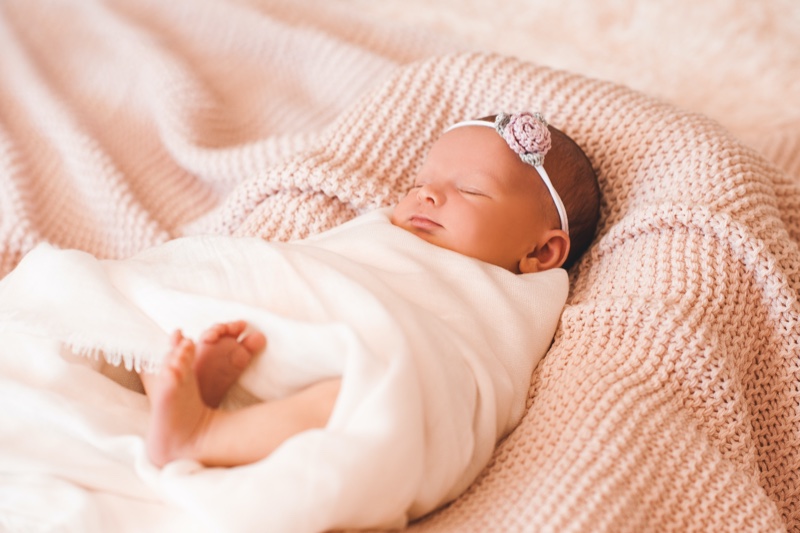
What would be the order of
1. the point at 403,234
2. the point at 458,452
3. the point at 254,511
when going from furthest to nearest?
the point at 403,234
the point at 458,452
the point at 254,511

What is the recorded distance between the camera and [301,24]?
1.96 meters

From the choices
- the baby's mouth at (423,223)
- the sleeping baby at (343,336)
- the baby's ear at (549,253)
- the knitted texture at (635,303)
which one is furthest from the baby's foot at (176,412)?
the baby's ear at (549,253)

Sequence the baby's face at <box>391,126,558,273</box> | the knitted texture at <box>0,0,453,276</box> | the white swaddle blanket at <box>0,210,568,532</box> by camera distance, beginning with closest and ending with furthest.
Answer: the white swaddle blanket at <box>0,210,568,532</box>
the baby's face at <box>391,126,558,273</box>
the knitted texture at <box>0,0,453,276</box>

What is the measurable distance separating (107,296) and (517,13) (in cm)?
144

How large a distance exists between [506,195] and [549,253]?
147 millimetres

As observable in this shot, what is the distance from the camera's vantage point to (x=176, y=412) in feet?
2.70

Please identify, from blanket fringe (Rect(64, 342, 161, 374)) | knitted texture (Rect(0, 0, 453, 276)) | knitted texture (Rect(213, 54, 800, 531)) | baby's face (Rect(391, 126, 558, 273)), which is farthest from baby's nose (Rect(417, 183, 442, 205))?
blanket fringe (Rect(64, 342, 161, 374))

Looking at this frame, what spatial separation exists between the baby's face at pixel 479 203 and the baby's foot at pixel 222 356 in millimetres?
384

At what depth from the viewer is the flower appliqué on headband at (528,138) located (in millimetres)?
1199

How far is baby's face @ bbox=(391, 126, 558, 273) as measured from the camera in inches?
46.2

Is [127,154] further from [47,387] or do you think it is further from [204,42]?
[47,387]

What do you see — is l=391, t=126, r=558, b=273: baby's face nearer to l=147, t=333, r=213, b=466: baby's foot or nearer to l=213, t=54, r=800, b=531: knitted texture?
l=213, t=54, r=800, b=531: knitted texture

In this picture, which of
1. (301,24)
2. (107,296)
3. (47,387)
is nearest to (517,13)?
(301,24)

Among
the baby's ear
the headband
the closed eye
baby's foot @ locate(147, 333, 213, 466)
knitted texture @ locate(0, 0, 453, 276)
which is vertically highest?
the headband
